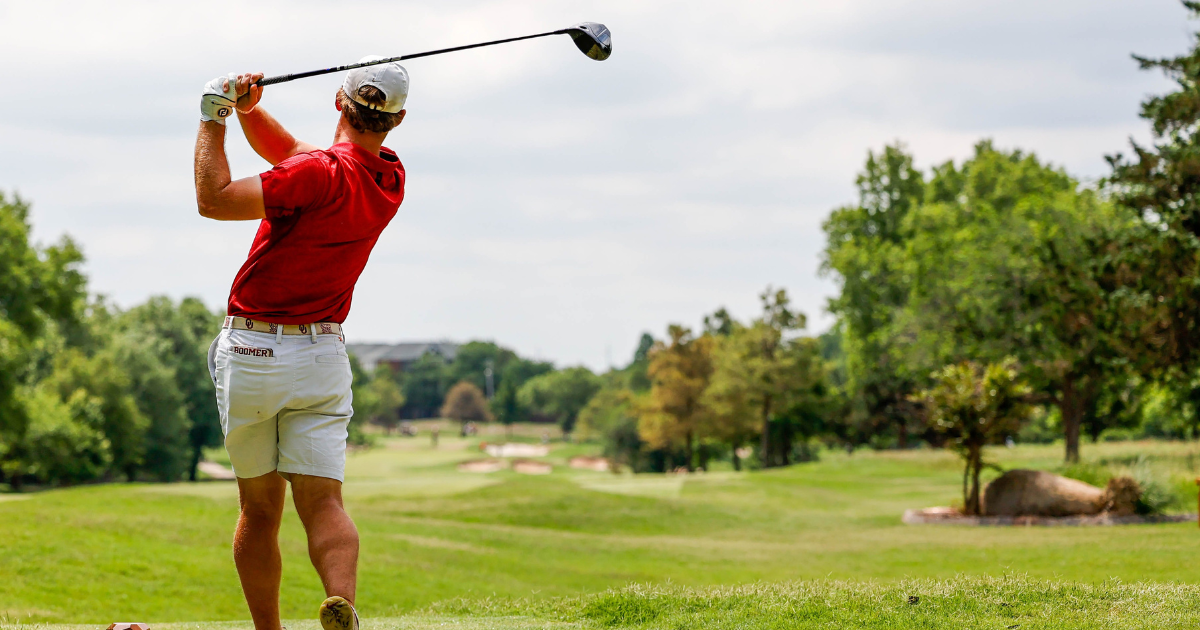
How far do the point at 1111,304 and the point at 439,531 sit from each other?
1482cm

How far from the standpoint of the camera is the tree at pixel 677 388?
56.3 metres

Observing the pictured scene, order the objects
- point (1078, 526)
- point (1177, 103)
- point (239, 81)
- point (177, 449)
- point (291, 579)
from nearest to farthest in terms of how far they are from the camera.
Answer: point (239, 81), point (291, 579), point (1078, 526), point (1177, 103), point (177, 449)

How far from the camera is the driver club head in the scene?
208 inches

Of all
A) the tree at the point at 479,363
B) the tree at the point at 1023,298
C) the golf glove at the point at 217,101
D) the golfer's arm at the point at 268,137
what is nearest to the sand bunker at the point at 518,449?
the tree at the point at 479,363

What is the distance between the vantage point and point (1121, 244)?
24.2m

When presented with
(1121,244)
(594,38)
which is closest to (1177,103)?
(1121,244)

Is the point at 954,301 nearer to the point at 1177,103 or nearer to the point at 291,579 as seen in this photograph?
the point at 1177,103

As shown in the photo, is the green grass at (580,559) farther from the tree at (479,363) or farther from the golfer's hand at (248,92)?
the tree at (479,363)

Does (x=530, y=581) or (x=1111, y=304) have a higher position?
(x=1111, y=304)

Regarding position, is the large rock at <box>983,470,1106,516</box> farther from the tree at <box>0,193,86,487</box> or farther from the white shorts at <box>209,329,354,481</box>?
the tree at <box>0,193,86,487</box>

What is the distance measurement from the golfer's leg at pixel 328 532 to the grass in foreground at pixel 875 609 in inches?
61.5

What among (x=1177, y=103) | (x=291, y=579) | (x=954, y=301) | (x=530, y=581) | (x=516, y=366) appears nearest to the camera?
(x=291, y=579)

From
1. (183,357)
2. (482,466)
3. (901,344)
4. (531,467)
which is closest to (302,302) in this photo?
(901,344)

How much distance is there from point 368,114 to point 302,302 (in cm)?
83
